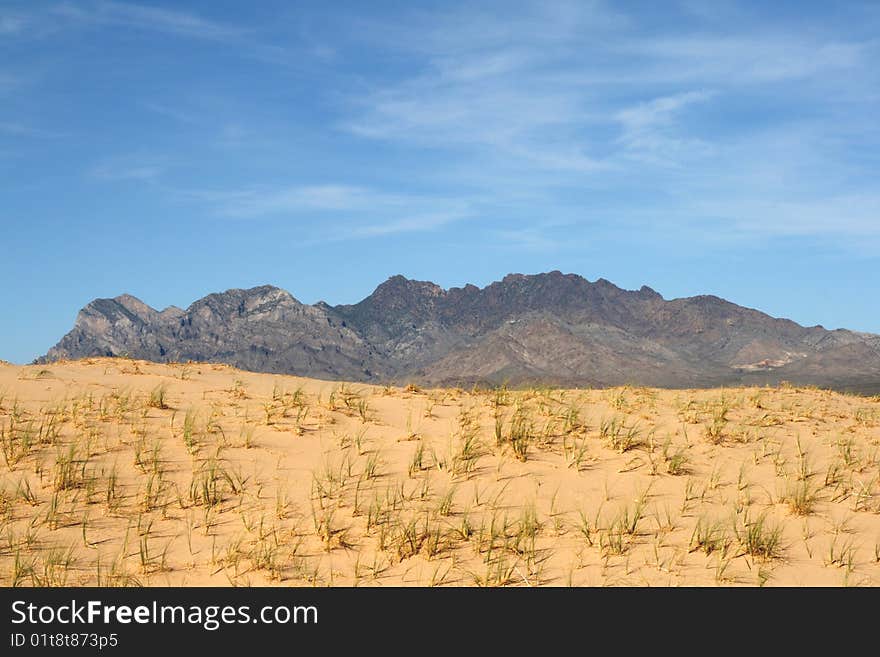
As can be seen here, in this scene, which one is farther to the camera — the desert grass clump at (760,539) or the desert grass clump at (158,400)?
the desert grass clump at (158,400)

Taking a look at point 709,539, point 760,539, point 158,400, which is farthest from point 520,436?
point 158,400

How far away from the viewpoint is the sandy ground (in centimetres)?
853

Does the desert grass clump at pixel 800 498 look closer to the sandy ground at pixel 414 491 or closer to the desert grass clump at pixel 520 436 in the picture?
the sandy ground at pixel 414 491

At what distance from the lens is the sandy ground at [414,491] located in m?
8.53

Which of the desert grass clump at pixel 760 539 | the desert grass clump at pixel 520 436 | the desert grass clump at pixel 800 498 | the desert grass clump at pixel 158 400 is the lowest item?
the desert grass clump at pixel 760 539

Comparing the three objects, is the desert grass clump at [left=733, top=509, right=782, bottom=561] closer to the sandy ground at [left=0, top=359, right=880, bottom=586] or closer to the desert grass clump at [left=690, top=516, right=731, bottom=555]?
the sandy ground at [left=0, top=359, right=880, bottom=586]

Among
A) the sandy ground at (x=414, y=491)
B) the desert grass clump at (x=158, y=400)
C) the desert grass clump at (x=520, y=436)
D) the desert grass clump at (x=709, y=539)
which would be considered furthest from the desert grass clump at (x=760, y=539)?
the desert grass clump at (x=158, y=400)

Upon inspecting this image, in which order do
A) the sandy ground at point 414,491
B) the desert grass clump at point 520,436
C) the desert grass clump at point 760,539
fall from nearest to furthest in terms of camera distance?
the sandy ground at point 414,491, the desert grass clump at point 760,539, the desert grass clump at point 520,436

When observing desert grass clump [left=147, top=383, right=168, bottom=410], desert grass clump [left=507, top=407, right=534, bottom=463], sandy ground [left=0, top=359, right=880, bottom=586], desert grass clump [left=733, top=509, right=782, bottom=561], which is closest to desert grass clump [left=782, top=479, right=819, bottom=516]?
sandy ground [left=0, top=359, right=880, bottom=586]

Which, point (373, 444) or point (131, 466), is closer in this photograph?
point (131, 466)
